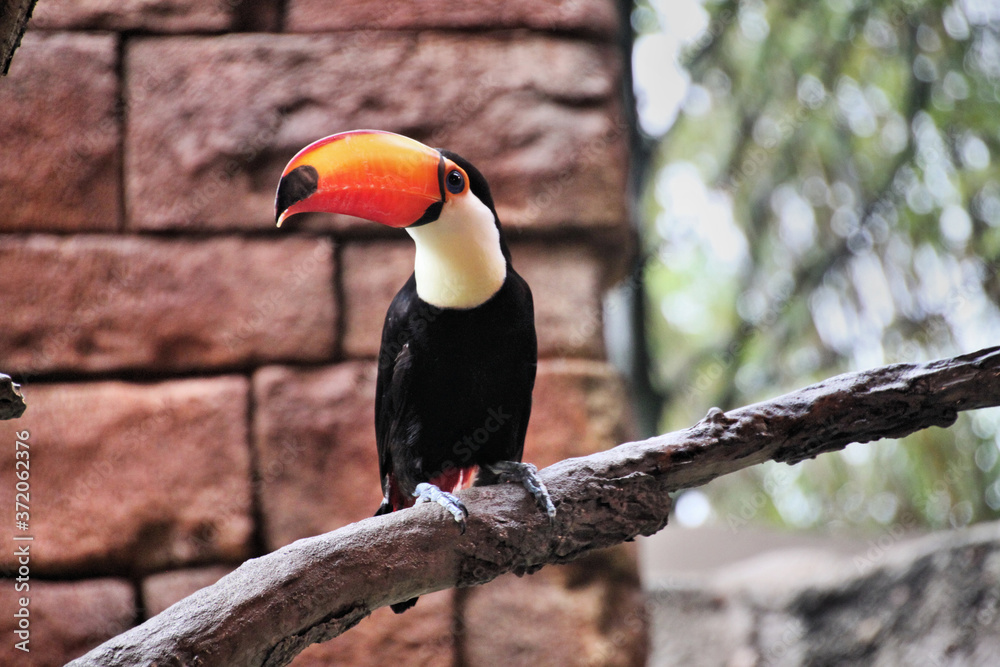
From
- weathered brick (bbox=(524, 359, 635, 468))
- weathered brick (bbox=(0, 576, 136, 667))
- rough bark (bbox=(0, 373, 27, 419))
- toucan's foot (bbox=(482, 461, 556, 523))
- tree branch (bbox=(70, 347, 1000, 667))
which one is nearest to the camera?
rough bark (bbox=(0, 373, 27, 419))

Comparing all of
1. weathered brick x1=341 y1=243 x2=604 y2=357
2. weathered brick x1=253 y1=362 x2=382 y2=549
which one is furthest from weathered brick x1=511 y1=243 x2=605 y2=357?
weathered brick x1=253 y1=362 x2=382 y2=549

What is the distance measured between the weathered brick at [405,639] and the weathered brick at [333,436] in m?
0.31

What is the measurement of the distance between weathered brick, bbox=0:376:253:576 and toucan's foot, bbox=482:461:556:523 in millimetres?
1042

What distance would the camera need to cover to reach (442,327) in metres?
1.57

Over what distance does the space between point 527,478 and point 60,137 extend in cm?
188

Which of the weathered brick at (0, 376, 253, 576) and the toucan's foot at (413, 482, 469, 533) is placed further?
the weathered brick at (0, 376, 253, 576)

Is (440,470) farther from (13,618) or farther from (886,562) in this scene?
(886,562)

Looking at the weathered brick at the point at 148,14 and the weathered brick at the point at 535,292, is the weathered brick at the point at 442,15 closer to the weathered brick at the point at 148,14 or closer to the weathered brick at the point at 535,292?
the weathered brick at the point at 148,14

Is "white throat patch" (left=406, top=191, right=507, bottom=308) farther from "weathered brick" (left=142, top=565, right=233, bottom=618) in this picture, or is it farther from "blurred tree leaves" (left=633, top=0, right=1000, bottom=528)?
"blurred tree leaves" (left=633, top=0, right=1000, bottom=528)

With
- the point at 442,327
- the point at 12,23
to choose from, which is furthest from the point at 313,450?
the point at 12,23

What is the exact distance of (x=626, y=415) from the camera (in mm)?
2541

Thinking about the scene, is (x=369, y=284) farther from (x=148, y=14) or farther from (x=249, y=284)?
(x=148, y=14)

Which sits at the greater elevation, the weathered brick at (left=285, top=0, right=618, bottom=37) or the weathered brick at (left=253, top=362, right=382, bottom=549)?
the weathered brick at (left=285, top=0, right=618, bottom=37)

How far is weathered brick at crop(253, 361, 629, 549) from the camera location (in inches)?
93.0
